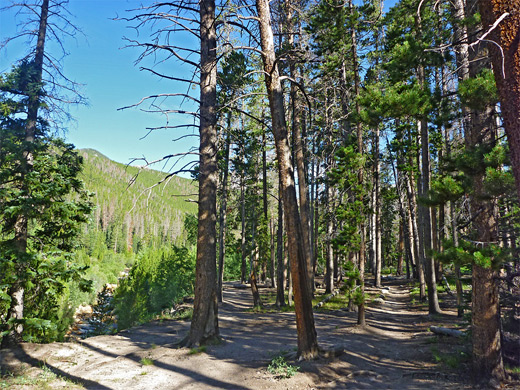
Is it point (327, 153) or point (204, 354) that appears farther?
point (327, 153)

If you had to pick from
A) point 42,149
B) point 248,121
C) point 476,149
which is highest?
point 248,121

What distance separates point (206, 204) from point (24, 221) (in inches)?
197

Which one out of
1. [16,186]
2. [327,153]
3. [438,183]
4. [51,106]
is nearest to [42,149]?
[16,186]

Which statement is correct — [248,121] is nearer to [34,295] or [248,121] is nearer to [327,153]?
[327,153]

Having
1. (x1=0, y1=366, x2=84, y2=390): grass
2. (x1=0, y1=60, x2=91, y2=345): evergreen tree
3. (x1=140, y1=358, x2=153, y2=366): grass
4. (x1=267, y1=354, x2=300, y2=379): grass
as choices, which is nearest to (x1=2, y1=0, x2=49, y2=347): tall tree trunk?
(x1=0, y1=60, x2=91, y2=345): evergreen tree

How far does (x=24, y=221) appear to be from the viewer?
901cm

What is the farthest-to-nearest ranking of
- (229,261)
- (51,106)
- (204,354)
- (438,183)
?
(229,261) < (51,106) < (204,354) < (438,183)

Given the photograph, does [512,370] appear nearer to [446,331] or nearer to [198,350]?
[446,331]

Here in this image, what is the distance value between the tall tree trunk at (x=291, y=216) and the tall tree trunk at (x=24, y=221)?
6643 mm

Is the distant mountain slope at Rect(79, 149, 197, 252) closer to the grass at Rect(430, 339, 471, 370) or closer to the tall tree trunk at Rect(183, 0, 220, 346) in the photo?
the tall tree trunk at Rect(183, 0, 220, 346)

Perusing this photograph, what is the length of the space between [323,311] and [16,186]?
12.4 metres

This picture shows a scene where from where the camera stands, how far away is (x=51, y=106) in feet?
33.9

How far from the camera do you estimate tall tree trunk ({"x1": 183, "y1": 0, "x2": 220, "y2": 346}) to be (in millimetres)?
8773

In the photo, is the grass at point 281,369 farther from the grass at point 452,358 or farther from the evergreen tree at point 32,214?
the evergreen tree at point 32,214
